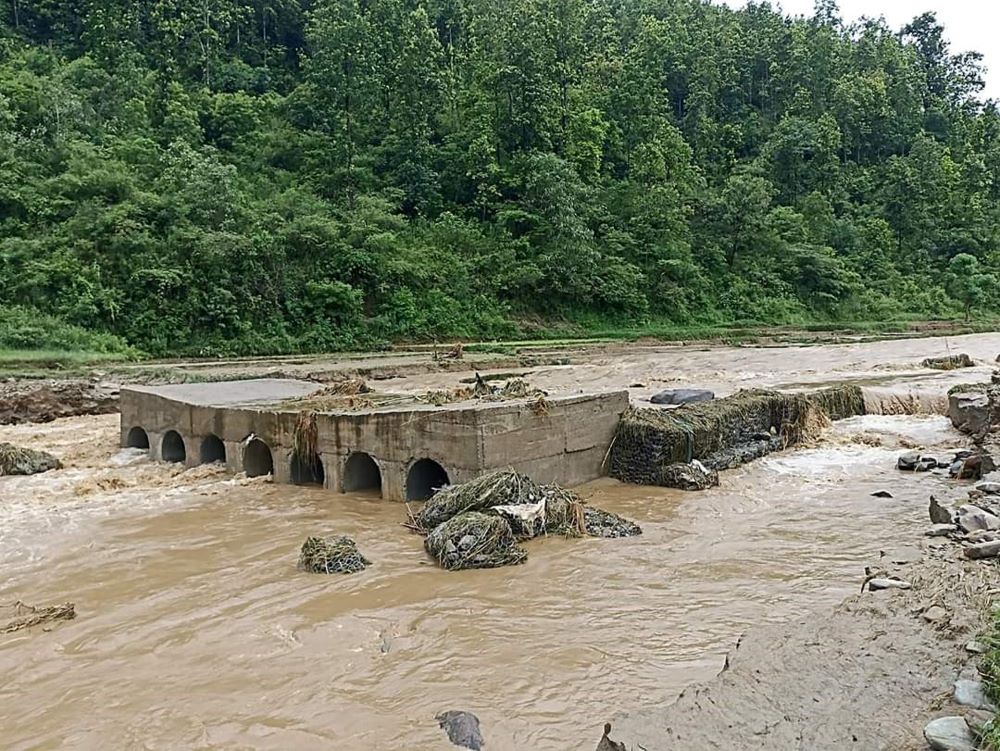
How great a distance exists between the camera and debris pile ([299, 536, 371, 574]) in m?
8.82

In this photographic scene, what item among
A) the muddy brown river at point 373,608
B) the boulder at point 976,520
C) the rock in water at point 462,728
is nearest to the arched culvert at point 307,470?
the muddy brown river at point 373,608

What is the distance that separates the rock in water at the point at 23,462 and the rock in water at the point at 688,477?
1061 cm

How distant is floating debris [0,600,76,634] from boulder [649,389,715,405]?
13080 mm

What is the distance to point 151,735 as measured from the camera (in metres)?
5.52

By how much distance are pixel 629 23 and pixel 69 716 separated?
7225 centimetres

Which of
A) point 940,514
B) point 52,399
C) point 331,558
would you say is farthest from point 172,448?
point 940,514

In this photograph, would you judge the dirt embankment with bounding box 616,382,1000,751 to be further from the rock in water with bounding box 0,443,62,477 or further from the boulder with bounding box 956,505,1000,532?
the rock in water with bounding box 0,443,62,477

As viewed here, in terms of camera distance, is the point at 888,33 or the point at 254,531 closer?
the point at 254,531

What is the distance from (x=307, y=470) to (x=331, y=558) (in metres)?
4.75

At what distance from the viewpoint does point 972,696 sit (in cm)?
460

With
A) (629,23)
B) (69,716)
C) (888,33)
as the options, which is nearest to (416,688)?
(69,716)

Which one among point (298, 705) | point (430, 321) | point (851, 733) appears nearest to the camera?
point (851, 733)

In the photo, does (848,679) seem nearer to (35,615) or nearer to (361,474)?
(35,615)

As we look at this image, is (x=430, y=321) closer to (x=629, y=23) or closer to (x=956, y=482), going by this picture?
(x=956, y=482)
